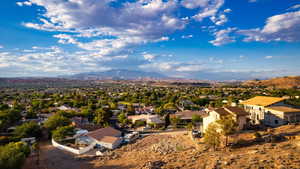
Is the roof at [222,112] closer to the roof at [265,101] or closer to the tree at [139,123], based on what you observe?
the roof at [265,101]

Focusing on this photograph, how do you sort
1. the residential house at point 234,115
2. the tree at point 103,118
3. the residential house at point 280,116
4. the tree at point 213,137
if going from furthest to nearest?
the tree at point 103,118, the residential house at point 280,116, the residential house at point 234,115, the tree at point 213,137

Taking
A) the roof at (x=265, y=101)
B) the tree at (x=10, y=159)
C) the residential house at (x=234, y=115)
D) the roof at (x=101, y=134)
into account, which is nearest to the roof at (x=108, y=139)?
the roof at (x=101, y=134)

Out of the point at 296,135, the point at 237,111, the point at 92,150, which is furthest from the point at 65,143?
the point at 296,135

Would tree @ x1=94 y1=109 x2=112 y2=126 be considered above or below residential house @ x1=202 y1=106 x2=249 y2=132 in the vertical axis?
below

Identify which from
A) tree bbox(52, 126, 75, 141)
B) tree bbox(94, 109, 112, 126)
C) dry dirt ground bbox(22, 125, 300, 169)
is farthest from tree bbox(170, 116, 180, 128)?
tree bbox(52, 126, 75, 141)

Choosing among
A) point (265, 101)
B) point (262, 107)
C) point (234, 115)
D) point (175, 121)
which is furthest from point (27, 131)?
point (265, 101)

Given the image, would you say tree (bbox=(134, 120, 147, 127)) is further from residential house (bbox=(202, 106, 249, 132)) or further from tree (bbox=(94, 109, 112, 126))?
residential house (bbox=(202, 106, 249, 132))

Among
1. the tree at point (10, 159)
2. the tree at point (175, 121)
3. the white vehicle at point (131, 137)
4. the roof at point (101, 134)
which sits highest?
the tree at point (10, 159)

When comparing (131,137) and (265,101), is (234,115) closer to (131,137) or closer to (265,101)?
(265,101)
